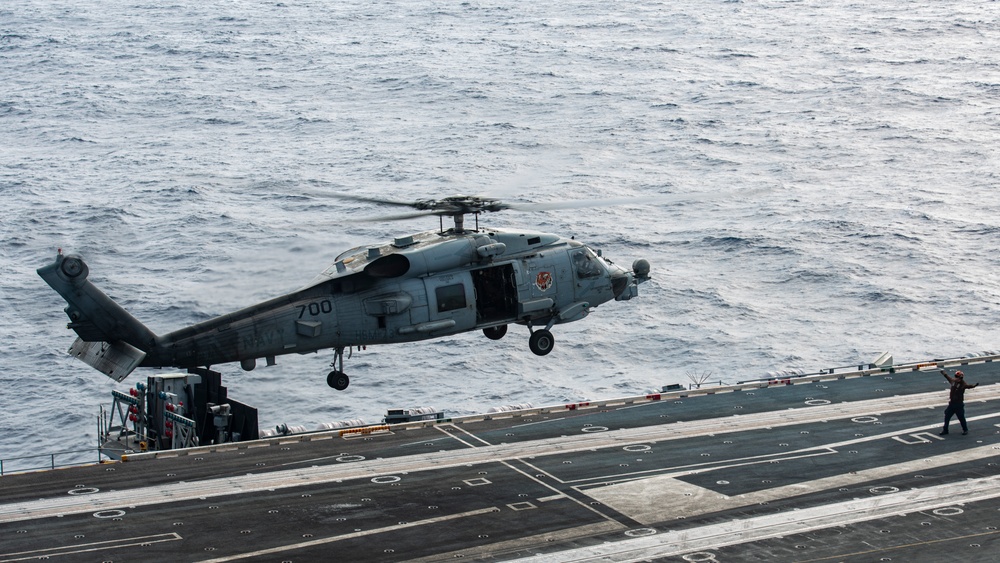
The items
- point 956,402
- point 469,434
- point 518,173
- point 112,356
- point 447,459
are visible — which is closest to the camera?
point 112,356

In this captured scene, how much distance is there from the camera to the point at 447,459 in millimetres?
35125

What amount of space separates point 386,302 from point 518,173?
54.1 metres

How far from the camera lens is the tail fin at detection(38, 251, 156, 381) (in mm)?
31781

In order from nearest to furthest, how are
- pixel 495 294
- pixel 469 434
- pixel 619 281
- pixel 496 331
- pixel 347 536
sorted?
pixel 347 536
pixel 495 294
pixel 496 331
pixel 469 434
pixel 619 281

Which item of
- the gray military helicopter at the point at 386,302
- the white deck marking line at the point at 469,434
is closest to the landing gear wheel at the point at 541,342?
the gray military helicopter at the point at 386,302

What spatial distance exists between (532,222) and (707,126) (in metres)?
31.3

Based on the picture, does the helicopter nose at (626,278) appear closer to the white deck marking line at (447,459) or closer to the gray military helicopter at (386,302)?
the gray military helicopter at (386,302)

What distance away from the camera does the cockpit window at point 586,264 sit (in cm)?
3703

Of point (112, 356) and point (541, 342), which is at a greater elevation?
point (112, 356)

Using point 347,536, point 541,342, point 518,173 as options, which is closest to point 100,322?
point 347,536

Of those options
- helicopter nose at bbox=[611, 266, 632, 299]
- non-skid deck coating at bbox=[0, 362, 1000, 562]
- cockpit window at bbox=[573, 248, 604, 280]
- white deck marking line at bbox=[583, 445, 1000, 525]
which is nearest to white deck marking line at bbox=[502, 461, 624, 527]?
non-skid deck coating at bbox=[0, 362, 1000, 562]

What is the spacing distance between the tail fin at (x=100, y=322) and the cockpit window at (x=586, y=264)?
12772mm

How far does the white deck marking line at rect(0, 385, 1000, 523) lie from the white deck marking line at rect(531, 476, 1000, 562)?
7129 millimetres

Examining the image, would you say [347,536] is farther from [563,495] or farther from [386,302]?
[386,302]
